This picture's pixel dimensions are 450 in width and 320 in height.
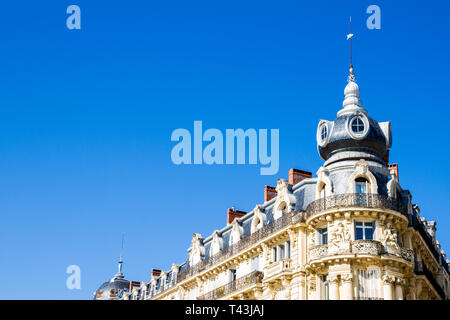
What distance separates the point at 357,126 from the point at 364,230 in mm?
6967

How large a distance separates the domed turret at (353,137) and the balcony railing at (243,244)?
450cm

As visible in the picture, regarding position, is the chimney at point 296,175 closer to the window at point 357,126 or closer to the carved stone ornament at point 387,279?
the window at point 357,126

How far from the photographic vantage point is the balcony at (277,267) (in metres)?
43.4

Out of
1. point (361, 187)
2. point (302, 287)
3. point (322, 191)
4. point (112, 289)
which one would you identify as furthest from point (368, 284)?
point (112, 289)

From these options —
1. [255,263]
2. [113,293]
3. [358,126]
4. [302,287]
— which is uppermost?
[358,126]

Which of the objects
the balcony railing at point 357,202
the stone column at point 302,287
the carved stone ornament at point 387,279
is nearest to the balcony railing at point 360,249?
the carved stone ornament at point 387,279

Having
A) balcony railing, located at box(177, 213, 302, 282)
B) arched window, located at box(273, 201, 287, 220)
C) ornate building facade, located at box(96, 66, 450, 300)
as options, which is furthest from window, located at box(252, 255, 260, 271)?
arched window, located at box(273, 201, 287, 220)

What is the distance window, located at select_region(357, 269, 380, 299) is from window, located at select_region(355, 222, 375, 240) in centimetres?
195

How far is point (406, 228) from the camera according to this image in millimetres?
43406

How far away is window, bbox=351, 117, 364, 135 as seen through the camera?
145 ft

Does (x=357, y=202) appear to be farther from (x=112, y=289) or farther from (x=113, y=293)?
(x=112, y=289)

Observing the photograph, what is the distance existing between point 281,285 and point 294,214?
438 cm

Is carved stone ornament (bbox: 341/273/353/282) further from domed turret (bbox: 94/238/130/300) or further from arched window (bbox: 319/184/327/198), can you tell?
domed turret (bbox: 94/238/130/300)

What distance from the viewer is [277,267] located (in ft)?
145
